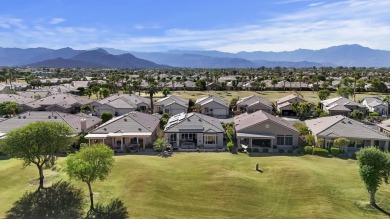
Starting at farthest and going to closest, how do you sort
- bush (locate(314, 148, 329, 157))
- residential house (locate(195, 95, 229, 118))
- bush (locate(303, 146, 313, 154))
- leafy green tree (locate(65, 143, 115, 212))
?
residential house (locate(195, 95, 229, 118))
bush (locate(303, 146, 313, 154))
bush (locate(314, 148, 329, 157))
leafy green tree (locate(65, 143, 115, 212))

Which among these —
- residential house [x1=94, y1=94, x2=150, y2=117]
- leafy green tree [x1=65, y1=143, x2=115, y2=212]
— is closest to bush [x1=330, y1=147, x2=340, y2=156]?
leafy green tree [x1=65, y1=143, x2=115, y2=212]

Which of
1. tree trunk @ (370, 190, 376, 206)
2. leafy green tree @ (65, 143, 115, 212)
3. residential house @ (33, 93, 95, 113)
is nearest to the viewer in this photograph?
leafy green tree @ (65, 143, 115, 212)

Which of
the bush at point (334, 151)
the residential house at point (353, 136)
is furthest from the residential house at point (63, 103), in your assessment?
the bush at point (334, 151)

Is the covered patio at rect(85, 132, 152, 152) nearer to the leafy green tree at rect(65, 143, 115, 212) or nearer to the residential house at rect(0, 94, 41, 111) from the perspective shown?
the leafy green tree at rect(65, 143, 115, 212)

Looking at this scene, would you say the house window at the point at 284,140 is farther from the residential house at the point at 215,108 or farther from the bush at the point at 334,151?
the residential house at the point at 215,108

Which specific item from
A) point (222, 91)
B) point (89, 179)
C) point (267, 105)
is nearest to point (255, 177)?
point (89, 179)

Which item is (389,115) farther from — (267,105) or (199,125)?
(199,125)

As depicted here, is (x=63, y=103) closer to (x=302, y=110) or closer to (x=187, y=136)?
(x=187, y=136)

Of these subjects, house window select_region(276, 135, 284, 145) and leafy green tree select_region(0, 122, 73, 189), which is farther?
house window select_region(276, 135, 284, 145)
